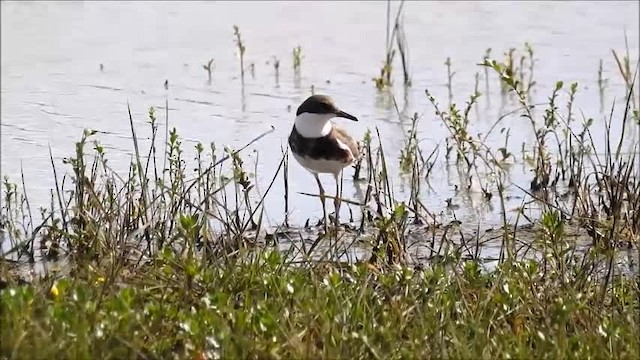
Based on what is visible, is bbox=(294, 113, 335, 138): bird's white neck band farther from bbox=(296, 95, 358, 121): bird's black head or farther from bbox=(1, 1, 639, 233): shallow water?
bbox=(1, 1, 639, 233): shallow water

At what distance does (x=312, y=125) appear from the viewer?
761cm

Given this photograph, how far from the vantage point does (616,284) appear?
217 inches

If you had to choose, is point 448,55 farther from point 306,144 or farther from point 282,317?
point 282,317

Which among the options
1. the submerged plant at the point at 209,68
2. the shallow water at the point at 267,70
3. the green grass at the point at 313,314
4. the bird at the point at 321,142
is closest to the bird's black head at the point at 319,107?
the bird at the point at 321,142

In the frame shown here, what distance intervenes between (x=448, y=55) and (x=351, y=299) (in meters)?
6.72

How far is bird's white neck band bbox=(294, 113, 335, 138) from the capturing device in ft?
24.7

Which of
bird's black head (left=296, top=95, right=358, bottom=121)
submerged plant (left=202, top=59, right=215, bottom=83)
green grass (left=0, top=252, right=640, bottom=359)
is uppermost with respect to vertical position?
bird's black head (left=296, top=95, right=358, bottom=121)

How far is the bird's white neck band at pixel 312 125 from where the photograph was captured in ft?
24.7

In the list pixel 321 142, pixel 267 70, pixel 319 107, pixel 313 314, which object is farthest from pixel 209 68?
Answer: pixel 313 314

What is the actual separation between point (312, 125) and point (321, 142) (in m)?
0.21

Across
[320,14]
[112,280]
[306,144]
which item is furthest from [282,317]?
[320,14]

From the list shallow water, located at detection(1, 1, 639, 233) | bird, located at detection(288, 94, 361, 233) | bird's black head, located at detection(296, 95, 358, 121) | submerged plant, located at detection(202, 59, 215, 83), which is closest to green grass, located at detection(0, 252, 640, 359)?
bird, located at detection(288, 94, 361, 233)

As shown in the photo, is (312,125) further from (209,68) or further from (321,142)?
(209,68)

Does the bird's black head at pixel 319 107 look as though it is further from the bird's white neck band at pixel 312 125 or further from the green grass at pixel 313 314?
the green grass at pixel 313 314
